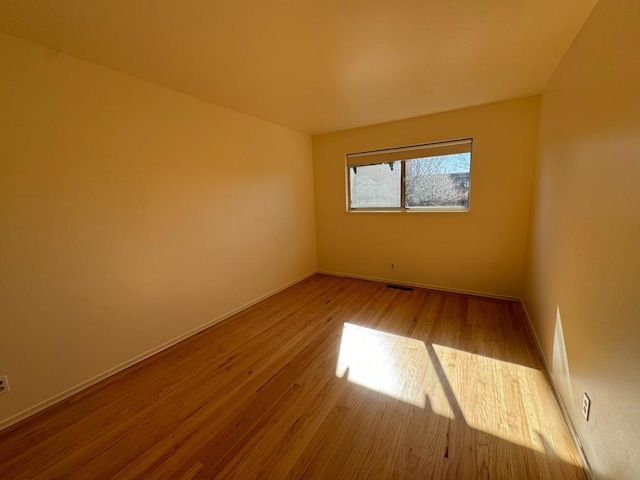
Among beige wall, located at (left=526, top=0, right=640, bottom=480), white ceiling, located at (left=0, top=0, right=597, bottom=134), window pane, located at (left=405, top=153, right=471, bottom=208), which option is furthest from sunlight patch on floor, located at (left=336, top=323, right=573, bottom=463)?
white ceiling, located at (left=0, top=0, right=597, bottom=134)

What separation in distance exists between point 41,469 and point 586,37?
12.4 ft

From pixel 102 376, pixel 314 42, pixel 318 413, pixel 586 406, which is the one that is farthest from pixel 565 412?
pixel 102 376

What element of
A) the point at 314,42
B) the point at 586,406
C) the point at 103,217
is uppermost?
the point at 314,42

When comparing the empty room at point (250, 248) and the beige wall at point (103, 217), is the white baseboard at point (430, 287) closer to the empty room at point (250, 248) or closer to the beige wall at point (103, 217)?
the empty room at point (250, 248)

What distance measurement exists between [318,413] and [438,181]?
2984 millimetres

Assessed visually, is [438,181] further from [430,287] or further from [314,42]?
[314,42]

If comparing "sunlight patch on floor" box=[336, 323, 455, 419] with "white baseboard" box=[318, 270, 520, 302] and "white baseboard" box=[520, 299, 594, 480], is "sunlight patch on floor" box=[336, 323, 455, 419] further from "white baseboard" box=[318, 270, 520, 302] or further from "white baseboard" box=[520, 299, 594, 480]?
"white baseboard" box=[318, 270, 520, 302]

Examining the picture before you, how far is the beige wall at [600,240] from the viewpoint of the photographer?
3.11ft

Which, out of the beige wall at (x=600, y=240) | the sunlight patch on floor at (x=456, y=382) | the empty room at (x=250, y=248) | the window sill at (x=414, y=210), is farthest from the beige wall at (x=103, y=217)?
the beige wall at (x=600, y=240)

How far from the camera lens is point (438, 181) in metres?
3.34

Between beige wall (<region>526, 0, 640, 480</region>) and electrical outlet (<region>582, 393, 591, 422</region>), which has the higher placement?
beige wall (<region>526, 0, 640, 480</region>)

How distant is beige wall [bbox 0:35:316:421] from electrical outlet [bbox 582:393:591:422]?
2.88 meters

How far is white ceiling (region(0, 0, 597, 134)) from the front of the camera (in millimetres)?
1367

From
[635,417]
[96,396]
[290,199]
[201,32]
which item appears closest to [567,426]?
[635,417]
